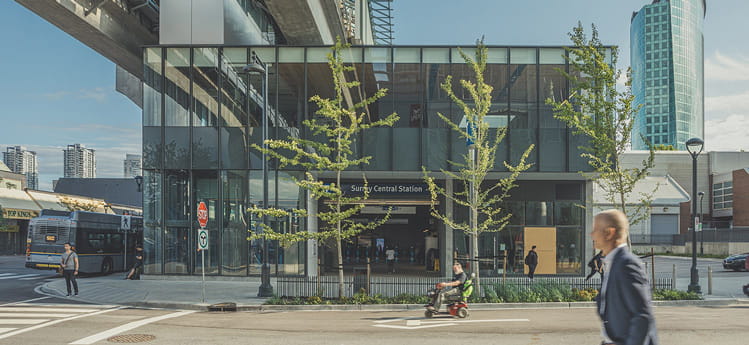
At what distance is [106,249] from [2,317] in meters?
15.1

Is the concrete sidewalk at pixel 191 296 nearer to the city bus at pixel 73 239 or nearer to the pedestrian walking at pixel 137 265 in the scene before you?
the pedestrian walking at pixel 137 265

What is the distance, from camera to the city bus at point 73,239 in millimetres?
25266

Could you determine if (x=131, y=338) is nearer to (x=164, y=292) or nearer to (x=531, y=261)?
(x=164, y=292)

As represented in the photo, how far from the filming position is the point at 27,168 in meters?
196

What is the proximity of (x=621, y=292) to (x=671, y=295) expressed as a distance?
15.4 metres

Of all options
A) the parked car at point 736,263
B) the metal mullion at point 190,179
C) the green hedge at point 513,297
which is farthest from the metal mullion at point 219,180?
the parked car at point 736,263

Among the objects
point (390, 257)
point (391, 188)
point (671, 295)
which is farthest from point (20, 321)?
point (390, 257)

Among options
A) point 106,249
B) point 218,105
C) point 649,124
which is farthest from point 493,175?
point 649,124

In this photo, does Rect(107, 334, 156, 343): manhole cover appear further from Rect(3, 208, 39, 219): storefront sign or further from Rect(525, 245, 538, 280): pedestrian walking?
Rect(3, 208, 39, 219): storefront sign

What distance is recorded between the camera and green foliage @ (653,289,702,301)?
653 inches

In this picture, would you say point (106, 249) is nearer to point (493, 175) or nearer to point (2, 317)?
point (2, 317)

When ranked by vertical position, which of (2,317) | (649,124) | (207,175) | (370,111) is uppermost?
(649,124)

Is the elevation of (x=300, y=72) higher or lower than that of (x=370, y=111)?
higher

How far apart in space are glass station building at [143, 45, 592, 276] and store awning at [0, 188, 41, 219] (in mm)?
37455
